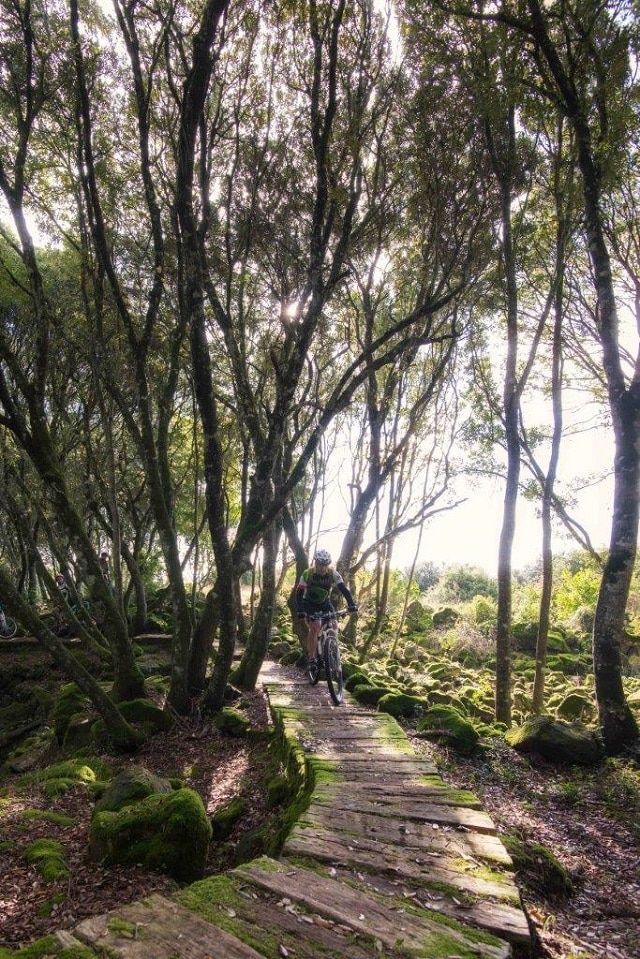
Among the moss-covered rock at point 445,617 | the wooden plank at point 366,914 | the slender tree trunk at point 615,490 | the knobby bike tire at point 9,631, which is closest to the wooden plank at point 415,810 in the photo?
the wooden plank at point 366,914

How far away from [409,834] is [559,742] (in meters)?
3.70

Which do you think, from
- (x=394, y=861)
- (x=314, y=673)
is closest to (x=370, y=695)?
(x=314, y=673)

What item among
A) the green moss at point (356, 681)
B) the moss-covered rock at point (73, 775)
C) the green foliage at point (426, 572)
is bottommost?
the moss-covered rock at point (73, 775)

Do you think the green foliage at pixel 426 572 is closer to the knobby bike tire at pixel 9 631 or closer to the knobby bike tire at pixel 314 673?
the knobby bike tire at pixel 9 631

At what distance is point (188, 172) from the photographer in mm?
6363

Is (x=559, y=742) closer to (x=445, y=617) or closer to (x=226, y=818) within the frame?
(x=226, y=818)

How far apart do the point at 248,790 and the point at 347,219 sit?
7.36 metres

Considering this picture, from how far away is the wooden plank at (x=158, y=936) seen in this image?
2.45 m

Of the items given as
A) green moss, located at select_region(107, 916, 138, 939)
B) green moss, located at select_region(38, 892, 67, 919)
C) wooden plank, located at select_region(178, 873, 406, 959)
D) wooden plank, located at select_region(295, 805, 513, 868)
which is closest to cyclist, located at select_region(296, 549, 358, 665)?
wooden plank, located at select_region(295, 805, 513, 868)

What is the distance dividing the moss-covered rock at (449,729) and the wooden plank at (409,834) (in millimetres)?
3047

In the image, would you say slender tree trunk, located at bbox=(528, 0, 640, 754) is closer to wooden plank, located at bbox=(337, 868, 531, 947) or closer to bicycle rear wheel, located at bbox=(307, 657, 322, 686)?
bicycle rear wheel, located at bbox=(307, 657, 322, 686)

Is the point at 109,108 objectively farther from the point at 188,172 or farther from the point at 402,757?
the point at 402,757

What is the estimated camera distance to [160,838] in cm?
424

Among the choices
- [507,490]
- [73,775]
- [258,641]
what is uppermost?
[507,490]
